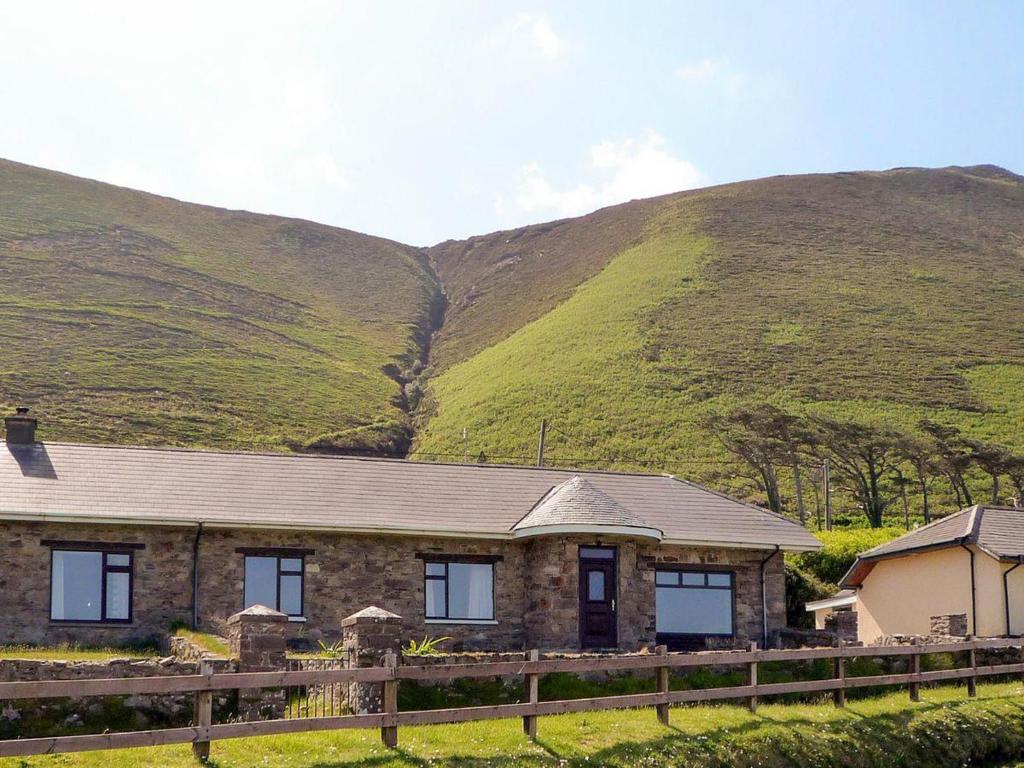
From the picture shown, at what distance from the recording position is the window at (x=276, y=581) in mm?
25859

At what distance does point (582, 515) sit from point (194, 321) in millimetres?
63597

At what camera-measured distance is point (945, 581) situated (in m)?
29.3

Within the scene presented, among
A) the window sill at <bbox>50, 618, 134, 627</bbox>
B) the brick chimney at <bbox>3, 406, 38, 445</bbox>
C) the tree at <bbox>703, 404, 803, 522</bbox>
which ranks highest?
the tree at <bbox>703, 404, 803, 522</bbox>

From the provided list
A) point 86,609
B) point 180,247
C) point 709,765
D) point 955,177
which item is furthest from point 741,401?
point 955,177

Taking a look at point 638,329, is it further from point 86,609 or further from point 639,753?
point 639,753

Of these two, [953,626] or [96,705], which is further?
[953,626]

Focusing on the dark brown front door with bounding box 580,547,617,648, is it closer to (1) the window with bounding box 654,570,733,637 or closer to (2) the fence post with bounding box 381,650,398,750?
(1) the window with bounding box 654,570,733,637

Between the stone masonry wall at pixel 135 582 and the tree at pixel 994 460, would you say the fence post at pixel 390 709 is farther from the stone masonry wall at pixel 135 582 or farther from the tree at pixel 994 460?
the tree at pixel 994 460

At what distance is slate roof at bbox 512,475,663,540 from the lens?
26.1 m

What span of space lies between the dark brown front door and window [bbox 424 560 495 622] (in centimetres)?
216

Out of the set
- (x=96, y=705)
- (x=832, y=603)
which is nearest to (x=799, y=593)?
(x=832, y=603)

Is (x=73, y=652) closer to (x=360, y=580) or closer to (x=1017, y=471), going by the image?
(x=360, y=580)

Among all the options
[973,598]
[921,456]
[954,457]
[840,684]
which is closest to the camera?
[840,684]

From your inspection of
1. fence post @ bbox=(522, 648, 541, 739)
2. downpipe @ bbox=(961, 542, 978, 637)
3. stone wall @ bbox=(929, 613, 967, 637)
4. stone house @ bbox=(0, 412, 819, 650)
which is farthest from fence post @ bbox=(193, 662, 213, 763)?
downpipe @ bbox=(961, 542, 978, 637)
